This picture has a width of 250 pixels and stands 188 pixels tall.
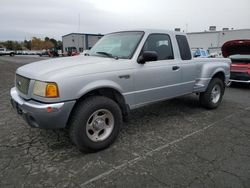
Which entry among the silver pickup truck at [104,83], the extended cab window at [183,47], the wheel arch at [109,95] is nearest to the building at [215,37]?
the extended cab window at [183,47]

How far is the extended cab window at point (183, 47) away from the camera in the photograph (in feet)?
15.2

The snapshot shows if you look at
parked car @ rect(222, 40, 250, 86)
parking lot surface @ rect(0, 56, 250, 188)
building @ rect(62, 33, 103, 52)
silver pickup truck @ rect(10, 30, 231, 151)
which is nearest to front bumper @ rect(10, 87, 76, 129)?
silver pickup truck @ rect(10, 30, 231, 151)

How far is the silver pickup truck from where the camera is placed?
2836mm

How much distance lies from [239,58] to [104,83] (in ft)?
26.8

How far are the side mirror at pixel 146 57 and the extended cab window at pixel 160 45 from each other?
0.89ft

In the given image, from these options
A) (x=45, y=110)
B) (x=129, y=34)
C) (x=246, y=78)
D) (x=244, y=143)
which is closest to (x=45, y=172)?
(x=45, y=110)

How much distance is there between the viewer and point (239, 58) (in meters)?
9.19

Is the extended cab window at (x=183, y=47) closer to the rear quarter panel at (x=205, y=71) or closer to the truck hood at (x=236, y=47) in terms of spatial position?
the rear quarter panel at (x=205, y=71)

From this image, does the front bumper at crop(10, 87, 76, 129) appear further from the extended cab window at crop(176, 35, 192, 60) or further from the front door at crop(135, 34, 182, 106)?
the extended cab window at crop(176, 35, 192, 60)

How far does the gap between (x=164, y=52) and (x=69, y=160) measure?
2751mm

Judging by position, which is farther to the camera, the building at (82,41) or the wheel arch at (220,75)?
the building at (82,41)

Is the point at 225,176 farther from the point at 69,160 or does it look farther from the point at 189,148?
the point at 69,160

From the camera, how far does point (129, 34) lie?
4.15 m

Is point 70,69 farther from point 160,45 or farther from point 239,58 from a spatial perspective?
point 239,58
